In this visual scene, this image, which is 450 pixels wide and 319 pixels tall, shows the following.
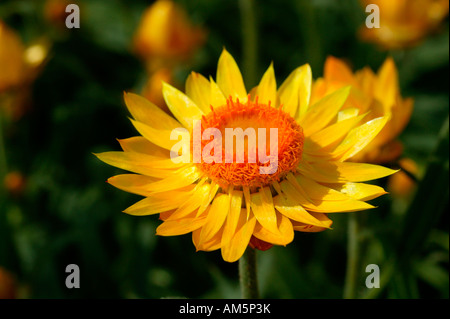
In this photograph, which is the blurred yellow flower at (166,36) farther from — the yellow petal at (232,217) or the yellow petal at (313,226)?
the yellow petal at (313,226)

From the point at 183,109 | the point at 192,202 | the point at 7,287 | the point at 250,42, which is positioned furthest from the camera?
the point at 250,42

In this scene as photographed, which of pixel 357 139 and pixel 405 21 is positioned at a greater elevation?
pixel 405 21

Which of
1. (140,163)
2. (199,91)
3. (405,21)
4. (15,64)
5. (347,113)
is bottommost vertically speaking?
(140,163)

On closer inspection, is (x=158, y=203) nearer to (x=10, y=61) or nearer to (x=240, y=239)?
(x=240, y=239)

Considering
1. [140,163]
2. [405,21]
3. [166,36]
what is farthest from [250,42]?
[140,163]

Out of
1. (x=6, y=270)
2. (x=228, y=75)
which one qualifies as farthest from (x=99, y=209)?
(x=228, y=75)

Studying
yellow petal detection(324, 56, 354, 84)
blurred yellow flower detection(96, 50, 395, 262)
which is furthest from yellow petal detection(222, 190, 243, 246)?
yellow petal detection(324, 56, 354, 84)
